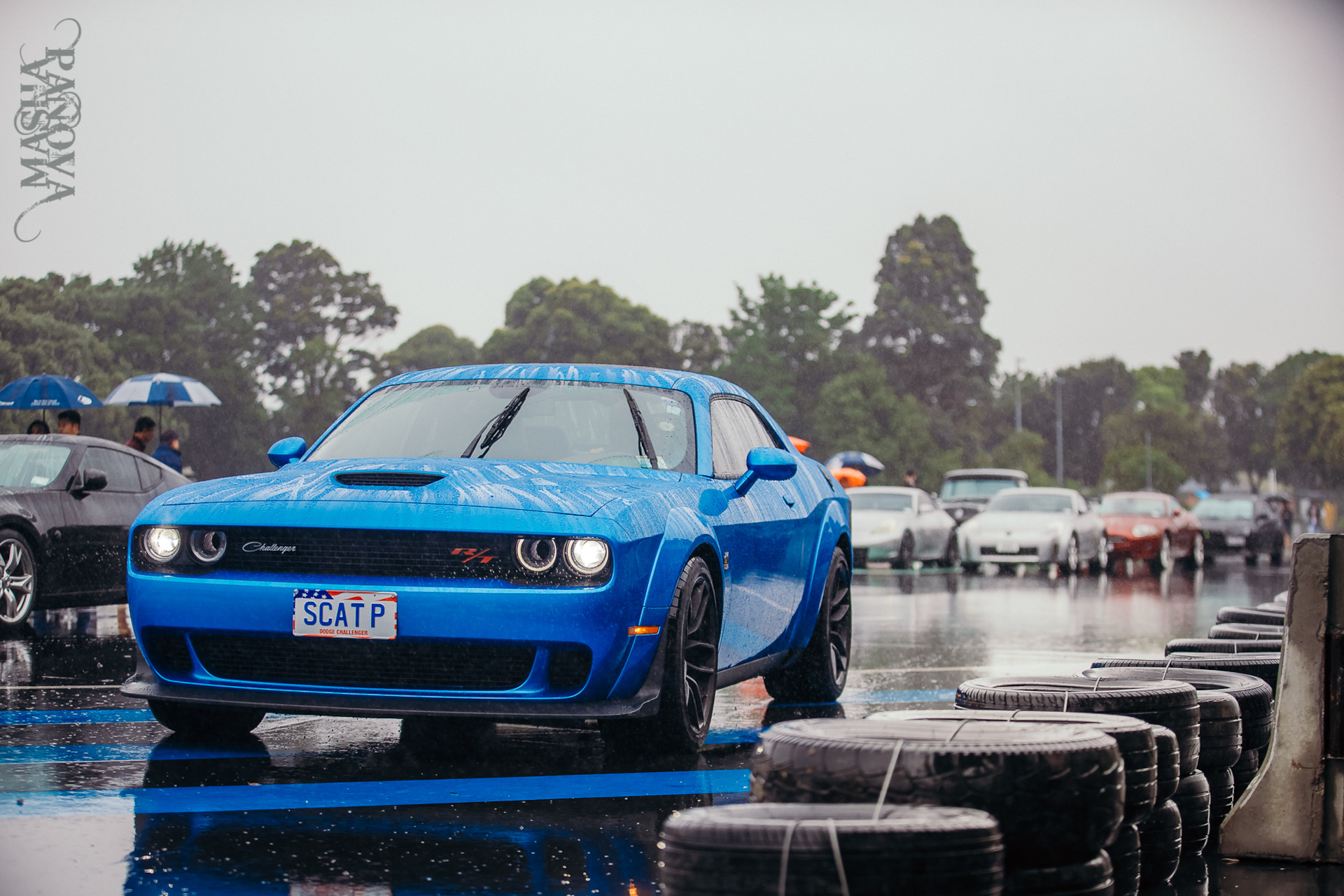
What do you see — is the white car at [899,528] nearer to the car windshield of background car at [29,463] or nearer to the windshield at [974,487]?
the windshield at [974,487]

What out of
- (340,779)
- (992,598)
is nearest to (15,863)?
(340,779)

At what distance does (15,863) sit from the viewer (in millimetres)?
3965

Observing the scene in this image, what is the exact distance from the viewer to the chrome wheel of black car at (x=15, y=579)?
434 inches

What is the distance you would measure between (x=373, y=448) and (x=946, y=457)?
89983mm

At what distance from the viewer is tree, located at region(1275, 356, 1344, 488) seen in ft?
378

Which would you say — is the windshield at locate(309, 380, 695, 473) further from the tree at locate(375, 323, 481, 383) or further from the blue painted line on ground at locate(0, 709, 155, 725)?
the tree at locate(375, 323, 481, 383)

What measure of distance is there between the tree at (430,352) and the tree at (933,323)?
28.1 m

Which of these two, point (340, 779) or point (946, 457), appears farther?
point (946, 457)

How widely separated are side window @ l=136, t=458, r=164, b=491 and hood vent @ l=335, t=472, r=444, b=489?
762 centimetres

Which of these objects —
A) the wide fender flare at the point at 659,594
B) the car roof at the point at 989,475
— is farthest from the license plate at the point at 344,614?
Answer: the car roof at the point at 989,475

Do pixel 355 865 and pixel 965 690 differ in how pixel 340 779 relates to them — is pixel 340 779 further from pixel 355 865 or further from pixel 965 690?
pixel 965 690

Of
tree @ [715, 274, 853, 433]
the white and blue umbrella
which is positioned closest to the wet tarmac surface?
the white and blue umbrella

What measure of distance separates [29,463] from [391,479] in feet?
23.8

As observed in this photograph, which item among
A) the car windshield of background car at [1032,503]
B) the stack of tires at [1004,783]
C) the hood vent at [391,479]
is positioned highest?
the hood vent at [391,479]
